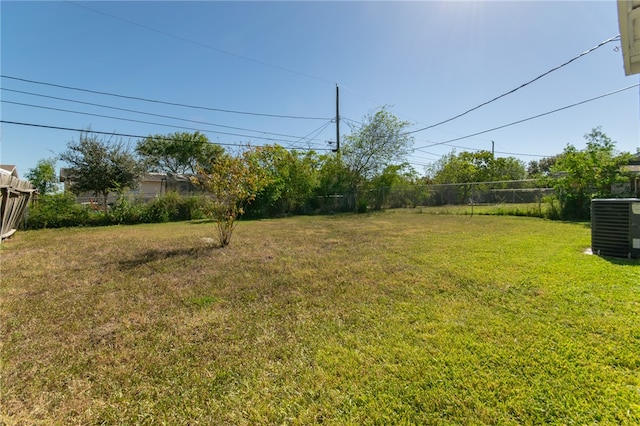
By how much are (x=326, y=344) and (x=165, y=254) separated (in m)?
4.85

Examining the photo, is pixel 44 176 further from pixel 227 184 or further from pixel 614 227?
pixel 614 227

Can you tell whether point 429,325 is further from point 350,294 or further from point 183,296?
point 183,296

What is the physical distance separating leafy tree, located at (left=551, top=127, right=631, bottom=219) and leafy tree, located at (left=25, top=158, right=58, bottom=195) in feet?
85.7

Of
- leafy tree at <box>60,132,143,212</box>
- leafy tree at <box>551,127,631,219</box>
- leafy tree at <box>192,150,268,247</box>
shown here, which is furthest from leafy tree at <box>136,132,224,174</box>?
leafy tree at <box>551,127,631,219</box>

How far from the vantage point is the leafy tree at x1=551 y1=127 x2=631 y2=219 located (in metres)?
9.89

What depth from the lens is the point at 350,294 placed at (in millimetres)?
3455

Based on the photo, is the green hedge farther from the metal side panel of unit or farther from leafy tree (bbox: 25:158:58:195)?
the metal side panel of unit

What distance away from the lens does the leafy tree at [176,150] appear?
30.5 metres

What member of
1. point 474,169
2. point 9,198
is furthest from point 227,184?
point 474,169

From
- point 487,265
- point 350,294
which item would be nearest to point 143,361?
point 350,294

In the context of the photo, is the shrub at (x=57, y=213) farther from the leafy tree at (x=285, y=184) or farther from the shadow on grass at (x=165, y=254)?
the shadow on grass at (x=165, y=254)

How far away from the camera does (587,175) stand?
10.2m

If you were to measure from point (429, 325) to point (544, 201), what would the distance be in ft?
42.2

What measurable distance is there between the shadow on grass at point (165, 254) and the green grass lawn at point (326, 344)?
0.49 m
